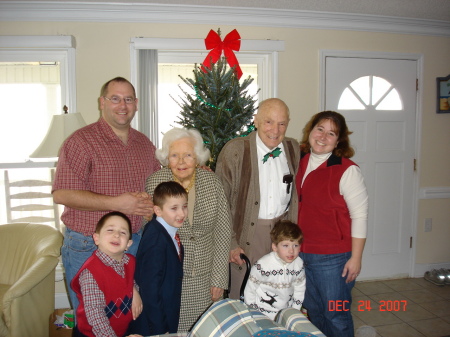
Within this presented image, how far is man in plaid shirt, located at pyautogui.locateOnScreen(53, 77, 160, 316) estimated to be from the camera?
67.0 inches

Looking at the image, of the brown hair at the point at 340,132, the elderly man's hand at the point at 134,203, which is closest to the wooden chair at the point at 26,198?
the elderly man's hand at the point at 134,203

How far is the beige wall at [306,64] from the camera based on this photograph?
121 inches

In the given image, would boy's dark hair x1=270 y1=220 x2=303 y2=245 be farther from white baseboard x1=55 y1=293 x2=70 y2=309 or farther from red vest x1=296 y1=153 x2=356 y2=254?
white baseboard x1=55 y1=293 x2=70 y2=309

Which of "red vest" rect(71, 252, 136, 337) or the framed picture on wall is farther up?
the framed picture on wall

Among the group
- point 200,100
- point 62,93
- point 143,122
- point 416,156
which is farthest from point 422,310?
point 62,93

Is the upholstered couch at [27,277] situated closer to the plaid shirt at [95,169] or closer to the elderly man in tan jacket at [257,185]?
the plaid shirt at [95,169]

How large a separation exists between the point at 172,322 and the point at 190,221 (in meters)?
0.46

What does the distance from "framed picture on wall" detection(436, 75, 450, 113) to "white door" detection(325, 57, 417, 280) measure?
28 centimetres

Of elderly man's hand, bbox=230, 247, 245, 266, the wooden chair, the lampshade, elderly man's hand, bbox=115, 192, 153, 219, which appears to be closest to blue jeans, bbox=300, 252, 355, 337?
elderly man's hand, bbox=230, 247, 245, 266

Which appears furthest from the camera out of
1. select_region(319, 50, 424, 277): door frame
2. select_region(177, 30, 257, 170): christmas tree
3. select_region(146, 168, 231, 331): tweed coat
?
select_region(319, 50, 424, 277): door frame

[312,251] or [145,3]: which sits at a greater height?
[145,3]

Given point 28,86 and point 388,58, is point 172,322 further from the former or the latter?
point 388,58

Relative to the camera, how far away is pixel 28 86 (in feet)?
10.4

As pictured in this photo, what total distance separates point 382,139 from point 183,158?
2699 millimetres
